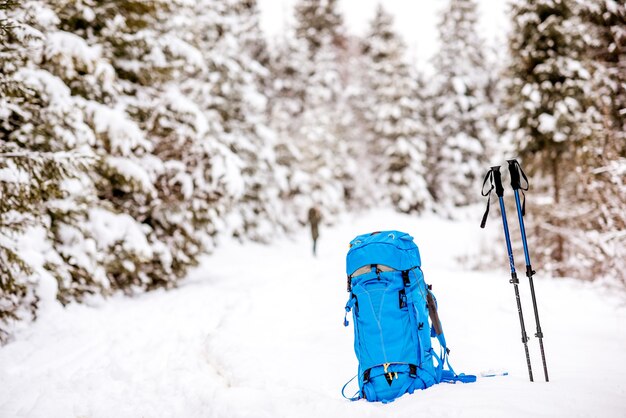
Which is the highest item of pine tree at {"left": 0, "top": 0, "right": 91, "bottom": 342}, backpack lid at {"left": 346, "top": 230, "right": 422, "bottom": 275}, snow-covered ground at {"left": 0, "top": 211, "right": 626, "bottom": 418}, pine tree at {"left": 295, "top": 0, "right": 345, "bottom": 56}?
pine tree at {"left": 295, "top": 0, "right": 345, "bottom": 56}

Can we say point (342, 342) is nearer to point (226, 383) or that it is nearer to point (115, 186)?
point (226, 383)

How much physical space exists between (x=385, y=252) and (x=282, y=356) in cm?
230

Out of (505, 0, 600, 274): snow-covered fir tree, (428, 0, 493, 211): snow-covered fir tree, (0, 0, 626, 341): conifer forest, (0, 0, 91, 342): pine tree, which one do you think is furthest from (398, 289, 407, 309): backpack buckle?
(428, 0, 493, 211): snow-covered fir tree

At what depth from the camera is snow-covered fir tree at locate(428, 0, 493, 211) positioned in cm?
2924

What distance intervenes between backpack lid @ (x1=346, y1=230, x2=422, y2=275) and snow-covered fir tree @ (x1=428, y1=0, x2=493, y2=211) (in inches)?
1063

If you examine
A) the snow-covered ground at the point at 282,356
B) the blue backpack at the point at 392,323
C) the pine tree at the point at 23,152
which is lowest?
the snow-covered ground at the point at 282,356

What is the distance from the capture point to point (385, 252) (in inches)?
165

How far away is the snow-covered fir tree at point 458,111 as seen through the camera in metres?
29.2

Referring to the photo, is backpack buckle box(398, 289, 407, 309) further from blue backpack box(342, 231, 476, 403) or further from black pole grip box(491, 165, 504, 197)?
black pole grip box(491, 165, 504, 197)

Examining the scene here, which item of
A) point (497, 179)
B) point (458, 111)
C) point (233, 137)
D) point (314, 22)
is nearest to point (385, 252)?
point (497, 179)

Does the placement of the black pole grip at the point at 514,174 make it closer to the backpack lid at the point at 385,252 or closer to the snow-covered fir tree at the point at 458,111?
the backpack lid at the point at 385,252

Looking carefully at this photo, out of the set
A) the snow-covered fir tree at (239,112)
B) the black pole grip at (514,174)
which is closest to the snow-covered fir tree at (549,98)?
the snow-covered fir tree at (239,112)

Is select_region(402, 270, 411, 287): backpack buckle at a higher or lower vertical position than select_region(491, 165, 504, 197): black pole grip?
lower

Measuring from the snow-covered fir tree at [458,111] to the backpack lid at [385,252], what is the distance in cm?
2700
